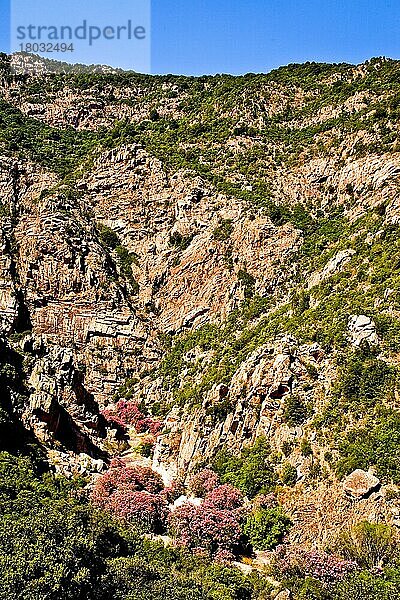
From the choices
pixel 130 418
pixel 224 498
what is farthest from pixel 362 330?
pixel 130 418

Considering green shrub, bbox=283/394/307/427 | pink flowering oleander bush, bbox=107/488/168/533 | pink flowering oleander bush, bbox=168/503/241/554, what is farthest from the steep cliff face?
pink flowering oleander bush, bbox=107/488/168/533

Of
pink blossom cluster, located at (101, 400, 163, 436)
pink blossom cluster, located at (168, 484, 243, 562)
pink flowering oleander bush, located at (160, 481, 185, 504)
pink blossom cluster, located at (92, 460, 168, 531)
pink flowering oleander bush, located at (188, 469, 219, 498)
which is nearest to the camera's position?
pink blossom cluster, located at (168, 484, 243, 562)

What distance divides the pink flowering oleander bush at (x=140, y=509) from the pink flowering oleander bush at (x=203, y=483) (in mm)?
2242

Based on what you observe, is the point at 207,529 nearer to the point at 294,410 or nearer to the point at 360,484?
the point at 360,484

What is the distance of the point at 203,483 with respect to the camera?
107 ft

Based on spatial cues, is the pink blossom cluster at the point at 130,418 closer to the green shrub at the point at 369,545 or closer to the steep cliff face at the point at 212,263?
the steep cliff face at the point at 212,263

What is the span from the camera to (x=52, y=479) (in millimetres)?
28828

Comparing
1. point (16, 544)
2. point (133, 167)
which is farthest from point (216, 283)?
point (16, 544)

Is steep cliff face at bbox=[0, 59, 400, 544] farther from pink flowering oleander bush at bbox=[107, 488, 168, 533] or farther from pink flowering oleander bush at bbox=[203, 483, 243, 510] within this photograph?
pink flowering oleander bush at bbox=[107, 488, 168, 533]

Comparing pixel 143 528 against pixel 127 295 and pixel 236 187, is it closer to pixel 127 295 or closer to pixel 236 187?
pixel 127 295

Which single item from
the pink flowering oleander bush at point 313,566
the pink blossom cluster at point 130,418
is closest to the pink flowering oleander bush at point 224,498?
the pink flowering oleander bush at point 313,566

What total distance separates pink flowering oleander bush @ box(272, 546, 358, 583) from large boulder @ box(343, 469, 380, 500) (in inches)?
134

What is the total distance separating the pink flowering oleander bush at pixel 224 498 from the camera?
97.4 ft

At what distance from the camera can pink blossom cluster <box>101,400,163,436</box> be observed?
4542cm
